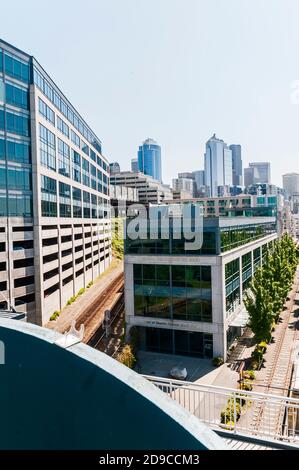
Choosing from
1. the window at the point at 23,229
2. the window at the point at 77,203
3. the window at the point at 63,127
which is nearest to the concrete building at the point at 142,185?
the window at the point at 77,203

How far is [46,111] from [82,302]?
24.3 m

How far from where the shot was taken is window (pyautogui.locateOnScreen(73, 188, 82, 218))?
172ft

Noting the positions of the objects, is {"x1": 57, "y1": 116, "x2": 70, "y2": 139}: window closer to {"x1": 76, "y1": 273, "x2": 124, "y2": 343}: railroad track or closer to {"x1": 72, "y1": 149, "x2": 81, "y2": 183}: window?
{"x1": 72, "y1": 149, "x2": 81, "y2": 183}: window

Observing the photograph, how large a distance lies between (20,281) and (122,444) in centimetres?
3463

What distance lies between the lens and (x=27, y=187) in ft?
124

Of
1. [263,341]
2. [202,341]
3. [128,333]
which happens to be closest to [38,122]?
[128,333]

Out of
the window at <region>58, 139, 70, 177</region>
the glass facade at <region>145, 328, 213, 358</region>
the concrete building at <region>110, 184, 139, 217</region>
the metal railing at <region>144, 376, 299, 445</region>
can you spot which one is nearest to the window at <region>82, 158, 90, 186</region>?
the window at <region>58, 139, 70, 177</region>

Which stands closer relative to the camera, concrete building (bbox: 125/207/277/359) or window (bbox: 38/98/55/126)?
concrete building (bbox: 125/207/277/359)

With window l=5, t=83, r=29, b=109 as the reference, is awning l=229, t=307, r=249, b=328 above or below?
below

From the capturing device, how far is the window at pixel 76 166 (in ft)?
175

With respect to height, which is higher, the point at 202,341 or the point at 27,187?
the point at 27,187

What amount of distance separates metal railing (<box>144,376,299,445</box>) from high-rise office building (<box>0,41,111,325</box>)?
23.1 metres

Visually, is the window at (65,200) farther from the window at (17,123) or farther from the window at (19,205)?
the window at (17,123)
